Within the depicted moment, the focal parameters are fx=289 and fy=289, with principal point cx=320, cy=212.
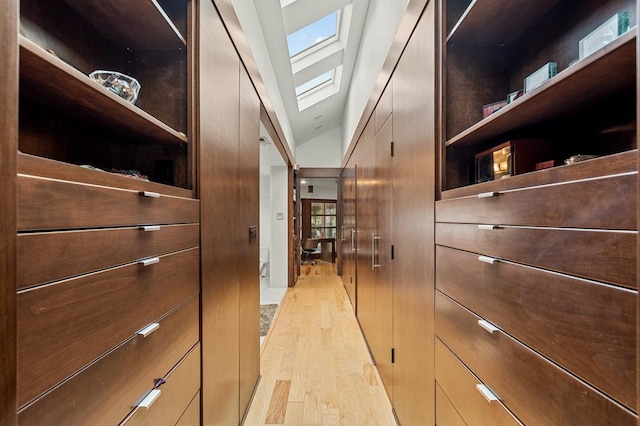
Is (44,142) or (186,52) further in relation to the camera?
(186,52)

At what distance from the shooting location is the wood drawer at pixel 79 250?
0.53 metres

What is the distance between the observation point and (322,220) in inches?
373

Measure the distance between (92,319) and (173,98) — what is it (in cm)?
94

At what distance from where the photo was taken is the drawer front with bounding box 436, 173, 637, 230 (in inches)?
20.1

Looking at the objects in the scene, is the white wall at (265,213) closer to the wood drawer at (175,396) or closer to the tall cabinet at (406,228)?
the tall cabinet at (406,228)

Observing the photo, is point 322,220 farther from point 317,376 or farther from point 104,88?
point 104,88

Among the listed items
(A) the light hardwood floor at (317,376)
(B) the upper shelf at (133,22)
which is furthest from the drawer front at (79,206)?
(A) the light hardwood floor at (317,376)

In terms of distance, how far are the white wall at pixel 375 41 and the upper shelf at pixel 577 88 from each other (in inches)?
46.6

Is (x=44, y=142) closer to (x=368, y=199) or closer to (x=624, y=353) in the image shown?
(x=624, y=353)

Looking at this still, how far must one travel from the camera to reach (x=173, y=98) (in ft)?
4.09

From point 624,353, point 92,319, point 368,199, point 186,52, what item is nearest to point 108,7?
point 186,52

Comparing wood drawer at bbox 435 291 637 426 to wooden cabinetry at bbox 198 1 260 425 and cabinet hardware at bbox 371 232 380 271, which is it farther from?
cabinet hardware at bbox 371 232 380 271

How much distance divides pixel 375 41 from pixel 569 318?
107 inches

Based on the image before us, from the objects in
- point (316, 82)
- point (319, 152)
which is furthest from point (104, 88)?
point (319, 152)
